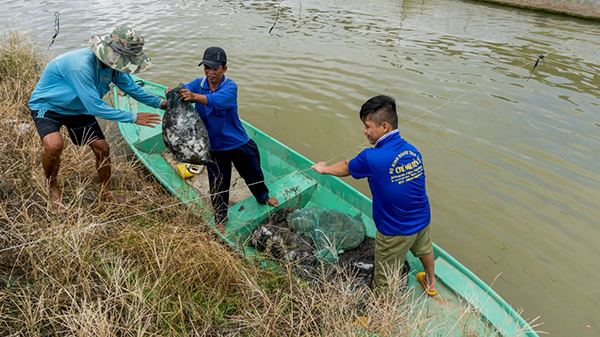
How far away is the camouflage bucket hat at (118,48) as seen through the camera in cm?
317

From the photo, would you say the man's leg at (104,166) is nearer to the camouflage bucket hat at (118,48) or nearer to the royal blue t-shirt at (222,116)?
the camouflage bucket hat at (118,48)

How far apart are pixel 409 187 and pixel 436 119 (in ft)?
15.2

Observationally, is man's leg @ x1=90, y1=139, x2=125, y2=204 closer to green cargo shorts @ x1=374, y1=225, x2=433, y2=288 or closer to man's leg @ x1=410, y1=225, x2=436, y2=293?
A: green cargo shorts @ x1=374, y1=225, x2=433, y2=288

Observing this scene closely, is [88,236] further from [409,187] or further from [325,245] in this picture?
[409,187]

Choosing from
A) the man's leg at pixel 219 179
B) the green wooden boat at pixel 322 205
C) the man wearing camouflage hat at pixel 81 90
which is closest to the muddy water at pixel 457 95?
the green wooden boat at pixel 322 205

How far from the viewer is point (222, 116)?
348 centimetres

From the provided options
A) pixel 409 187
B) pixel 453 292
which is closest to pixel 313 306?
pixel 409 187

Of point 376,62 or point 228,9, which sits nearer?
point 376,62

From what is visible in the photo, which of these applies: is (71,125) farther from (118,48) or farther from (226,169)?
(226,169)

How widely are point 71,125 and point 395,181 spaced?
327cm

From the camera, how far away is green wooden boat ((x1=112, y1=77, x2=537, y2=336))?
2775 millimetres

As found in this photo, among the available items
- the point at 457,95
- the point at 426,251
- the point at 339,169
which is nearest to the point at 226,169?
the point at 339,169

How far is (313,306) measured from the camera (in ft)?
8.13

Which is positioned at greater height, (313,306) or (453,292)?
(313,306)
